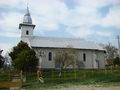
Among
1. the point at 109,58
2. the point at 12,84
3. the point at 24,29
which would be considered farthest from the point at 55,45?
the point at 12,84

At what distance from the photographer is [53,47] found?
149ft

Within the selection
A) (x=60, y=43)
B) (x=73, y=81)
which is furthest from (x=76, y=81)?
(x=60, y=43)

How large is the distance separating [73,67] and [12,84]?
2462cm

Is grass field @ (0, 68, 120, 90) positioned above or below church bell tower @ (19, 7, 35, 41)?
below

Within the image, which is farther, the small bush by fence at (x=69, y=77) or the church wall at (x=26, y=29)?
the church wall at (x=26, y=29)

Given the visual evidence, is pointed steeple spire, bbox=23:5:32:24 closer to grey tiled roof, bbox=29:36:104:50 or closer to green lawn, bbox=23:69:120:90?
grey tiled roof, bbox=29:36:104:50

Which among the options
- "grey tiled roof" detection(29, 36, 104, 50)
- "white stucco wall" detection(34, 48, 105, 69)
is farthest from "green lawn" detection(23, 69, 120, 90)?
"grey tiled roof" detection(29, 36, 104, 50)

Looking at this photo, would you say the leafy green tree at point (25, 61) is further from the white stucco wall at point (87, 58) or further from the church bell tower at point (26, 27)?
the church bell tower at point (26, 27)

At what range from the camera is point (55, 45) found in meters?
46.4

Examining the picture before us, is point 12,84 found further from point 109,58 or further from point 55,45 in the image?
point 109,58

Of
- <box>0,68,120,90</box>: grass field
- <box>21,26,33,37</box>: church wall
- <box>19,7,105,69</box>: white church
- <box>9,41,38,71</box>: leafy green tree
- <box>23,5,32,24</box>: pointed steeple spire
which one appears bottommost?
<box>0,68,120,90</box>: grass field

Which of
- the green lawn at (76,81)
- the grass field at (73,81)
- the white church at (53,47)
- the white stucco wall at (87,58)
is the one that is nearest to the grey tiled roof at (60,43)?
the white church at (53,47)

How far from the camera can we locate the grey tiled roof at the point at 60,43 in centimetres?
4588

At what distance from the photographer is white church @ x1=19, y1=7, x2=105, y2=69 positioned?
45.0m
